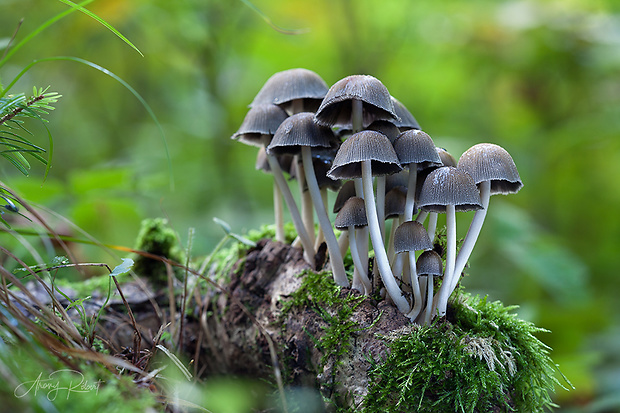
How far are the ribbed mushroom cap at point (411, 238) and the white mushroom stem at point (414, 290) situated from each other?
3.6 inches

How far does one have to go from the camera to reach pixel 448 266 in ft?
6.14

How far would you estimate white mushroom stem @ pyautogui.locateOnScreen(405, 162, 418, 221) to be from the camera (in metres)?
1.98

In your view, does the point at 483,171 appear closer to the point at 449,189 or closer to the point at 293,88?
the point at 449,189

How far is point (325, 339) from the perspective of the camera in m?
2.00

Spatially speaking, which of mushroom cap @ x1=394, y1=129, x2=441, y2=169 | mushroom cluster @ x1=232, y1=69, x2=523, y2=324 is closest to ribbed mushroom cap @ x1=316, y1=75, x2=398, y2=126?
mushroom cluster @ x1=232, y1=69, x2=523, y2=324

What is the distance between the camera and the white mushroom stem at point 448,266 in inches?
73.4

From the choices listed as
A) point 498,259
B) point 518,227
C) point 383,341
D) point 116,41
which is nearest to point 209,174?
point 116,41

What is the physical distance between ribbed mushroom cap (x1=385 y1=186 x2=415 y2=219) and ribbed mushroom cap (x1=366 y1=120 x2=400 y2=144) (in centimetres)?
31

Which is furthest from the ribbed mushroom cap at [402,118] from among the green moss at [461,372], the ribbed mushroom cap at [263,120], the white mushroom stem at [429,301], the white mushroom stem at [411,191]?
the green moss at [461,372]

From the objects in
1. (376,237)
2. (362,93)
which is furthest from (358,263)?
(362,93)

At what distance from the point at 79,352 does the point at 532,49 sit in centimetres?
527

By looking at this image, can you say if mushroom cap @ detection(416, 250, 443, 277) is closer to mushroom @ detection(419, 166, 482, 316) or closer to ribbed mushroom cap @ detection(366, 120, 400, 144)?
mushroom @ detection(419, 166, 482, 316)

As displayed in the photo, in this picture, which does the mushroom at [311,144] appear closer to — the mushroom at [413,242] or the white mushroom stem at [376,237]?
the white mushroom stem at [376,237]

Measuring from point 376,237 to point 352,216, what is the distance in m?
0.15
